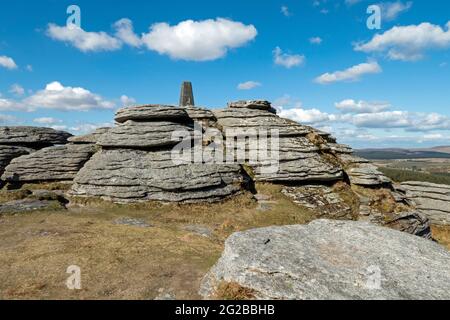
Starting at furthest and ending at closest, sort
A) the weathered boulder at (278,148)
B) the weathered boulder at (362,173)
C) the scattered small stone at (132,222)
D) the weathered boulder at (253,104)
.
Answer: the weathered boulder at (253,104) → the weathered boulder at (362,173) → the weathered boulder at (278,148) → the scattered small stone at (132,222)

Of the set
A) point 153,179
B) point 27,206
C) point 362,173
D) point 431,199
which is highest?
point 362,173

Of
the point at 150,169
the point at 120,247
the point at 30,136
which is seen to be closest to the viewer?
the point at 120,247

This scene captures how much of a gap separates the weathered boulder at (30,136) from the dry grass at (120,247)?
19313mm

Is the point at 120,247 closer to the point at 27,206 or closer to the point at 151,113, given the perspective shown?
the point at 27,206

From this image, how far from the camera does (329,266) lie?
13.2 metres

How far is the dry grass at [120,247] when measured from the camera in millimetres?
14445

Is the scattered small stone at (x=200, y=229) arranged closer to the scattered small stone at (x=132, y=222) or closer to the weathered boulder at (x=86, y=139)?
the scattered small stone at (x=132, y=222)

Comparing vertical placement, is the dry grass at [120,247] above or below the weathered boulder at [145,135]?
below

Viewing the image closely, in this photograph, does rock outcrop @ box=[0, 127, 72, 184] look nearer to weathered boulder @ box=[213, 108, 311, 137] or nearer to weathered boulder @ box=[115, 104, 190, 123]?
weathered boulder @ box=[115, 104, 190, 123]

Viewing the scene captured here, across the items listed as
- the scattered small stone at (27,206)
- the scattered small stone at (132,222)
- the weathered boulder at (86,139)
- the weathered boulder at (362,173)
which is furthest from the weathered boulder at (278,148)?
the scattered small stone at (27,206)

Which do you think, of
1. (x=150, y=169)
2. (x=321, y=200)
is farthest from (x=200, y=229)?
(x=321, y=200)

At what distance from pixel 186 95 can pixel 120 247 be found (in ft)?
104

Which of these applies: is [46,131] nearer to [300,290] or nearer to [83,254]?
[83,254]

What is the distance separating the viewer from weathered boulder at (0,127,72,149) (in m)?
41.5
